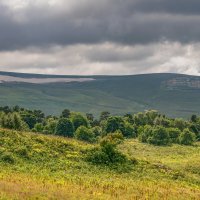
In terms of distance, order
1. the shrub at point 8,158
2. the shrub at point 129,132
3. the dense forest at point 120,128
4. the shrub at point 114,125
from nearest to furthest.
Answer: the shrub at point 8,158
the dense forest at point 120,128
the shrub at point 114,125
the shrub at point 129,132

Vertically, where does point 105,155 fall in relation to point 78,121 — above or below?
above

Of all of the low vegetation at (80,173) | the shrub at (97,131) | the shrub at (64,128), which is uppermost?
the low vegetation at (80,173)

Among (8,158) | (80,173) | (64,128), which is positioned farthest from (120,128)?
(8,158)

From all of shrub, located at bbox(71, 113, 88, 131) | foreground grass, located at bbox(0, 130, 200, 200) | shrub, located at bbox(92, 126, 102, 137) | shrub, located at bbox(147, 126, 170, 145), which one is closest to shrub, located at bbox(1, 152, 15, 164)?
foreground grass, located at bbox(0, 130, 200, 200)

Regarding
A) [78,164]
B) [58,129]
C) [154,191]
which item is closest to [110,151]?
[78,164]

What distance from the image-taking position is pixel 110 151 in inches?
2466

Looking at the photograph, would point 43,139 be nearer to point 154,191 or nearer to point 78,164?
point 78,164

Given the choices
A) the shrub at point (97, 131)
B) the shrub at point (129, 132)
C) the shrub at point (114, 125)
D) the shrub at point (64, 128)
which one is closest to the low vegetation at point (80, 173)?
the shrub at point (64, 128)

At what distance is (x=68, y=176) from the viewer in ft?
Answer: 161

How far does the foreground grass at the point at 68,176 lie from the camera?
3769cm

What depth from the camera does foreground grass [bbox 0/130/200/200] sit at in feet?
124

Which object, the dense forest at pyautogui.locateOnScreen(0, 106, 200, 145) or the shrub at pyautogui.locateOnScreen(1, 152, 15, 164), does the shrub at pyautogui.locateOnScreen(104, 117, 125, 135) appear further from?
the shrub at pyautogui.locateOnScreen(1, 152, 15, 164)

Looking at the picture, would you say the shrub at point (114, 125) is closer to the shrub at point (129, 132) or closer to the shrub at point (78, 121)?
the shrub at point (129, 132)

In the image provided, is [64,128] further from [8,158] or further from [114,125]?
[8,158]
